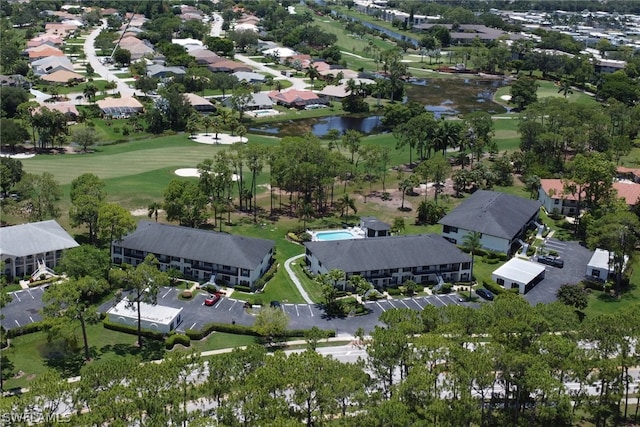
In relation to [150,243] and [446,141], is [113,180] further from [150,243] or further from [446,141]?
[446,141]

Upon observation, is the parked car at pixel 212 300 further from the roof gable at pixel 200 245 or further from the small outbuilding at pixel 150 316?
the roof gable at pixel 200 245

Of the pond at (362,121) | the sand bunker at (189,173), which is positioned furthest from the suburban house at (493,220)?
the pond at (362,121)

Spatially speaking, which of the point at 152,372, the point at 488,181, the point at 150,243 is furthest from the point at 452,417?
the point at 488,181

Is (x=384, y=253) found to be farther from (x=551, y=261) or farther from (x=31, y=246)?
(x=31, y=246)

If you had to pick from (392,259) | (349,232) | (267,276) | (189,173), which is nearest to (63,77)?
(189,173)

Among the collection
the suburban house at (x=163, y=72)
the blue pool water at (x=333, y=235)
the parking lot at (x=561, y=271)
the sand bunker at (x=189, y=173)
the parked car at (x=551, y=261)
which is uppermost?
the suburban house at (x=163, y=72)
